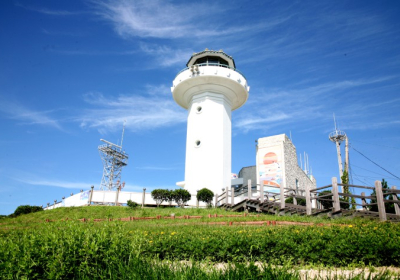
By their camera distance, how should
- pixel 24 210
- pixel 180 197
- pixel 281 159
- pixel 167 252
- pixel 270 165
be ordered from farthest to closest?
pixel 270 165 → pixel 281 159 → pixel 24 210 → pixel 180 197 → pixel 167 252

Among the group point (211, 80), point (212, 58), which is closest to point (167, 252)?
point (211, 80)

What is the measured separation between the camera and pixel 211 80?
26422 mm

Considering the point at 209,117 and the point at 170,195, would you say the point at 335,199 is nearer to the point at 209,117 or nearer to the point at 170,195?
the point at 170,195

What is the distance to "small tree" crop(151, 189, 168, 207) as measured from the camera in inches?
827

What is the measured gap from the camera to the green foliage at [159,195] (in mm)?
21002

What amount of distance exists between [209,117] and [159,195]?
29.9 ft

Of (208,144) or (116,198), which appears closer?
(116,198)

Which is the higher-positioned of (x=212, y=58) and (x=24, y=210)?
(x=212, y=58)

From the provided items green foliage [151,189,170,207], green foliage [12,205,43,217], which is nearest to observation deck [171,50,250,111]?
green foliage [151,189,170,207]

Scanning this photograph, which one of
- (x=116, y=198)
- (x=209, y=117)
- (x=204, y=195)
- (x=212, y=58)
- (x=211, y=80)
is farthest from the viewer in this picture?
(x=212, y=58)

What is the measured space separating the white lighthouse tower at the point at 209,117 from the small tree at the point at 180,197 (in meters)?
2.68

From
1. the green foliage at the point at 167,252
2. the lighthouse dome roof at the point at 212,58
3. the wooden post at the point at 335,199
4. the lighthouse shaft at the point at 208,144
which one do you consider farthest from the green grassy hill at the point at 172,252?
→ the lighthouse dome roof at the point at 212,58

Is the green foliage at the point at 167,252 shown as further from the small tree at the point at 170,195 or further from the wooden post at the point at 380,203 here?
the small tree at the point at 170,195

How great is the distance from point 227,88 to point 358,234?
875 inches
